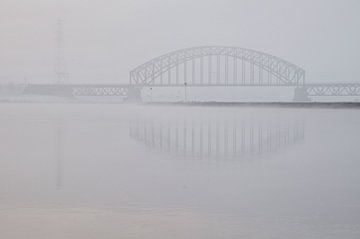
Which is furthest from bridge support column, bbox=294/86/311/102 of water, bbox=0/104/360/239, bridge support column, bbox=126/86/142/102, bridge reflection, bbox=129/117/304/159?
water, bbox=0/104/360/239

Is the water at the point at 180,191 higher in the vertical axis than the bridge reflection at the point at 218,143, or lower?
higher

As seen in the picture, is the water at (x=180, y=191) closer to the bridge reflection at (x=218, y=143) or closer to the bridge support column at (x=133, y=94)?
the bridge reflection at (x=218, y=143)

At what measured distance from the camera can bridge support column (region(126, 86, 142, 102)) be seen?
298 feet

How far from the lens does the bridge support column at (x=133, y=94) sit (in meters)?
90.9

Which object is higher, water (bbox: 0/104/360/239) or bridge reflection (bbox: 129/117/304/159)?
water (bbox: 0/104/360/239)

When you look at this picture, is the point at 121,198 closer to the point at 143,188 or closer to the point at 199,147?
the point at 143,188

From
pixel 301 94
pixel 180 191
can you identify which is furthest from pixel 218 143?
pixel 301 94

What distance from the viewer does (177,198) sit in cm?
616

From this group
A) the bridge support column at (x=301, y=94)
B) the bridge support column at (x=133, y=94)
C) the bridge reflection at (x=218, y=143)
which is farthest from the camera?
the bridge support column at (x=133, y=94)

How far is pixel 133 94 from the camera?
91.5 m

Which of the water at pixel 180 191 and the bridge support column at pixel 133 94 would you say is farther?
the bridge support column at pixel 133 94

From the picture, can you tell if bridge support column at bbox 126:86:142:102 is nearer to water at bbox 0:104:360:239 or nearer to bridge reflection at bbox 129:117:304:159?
bridge reflection at bbox 129:117:304:159

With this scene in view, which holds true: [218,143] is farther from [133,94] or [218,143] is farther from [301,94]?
[133,94]

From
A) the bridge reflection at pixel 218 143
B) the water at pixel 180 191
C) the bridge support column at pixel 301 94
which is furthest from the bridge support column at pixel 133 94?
the water at pixel 180 191
